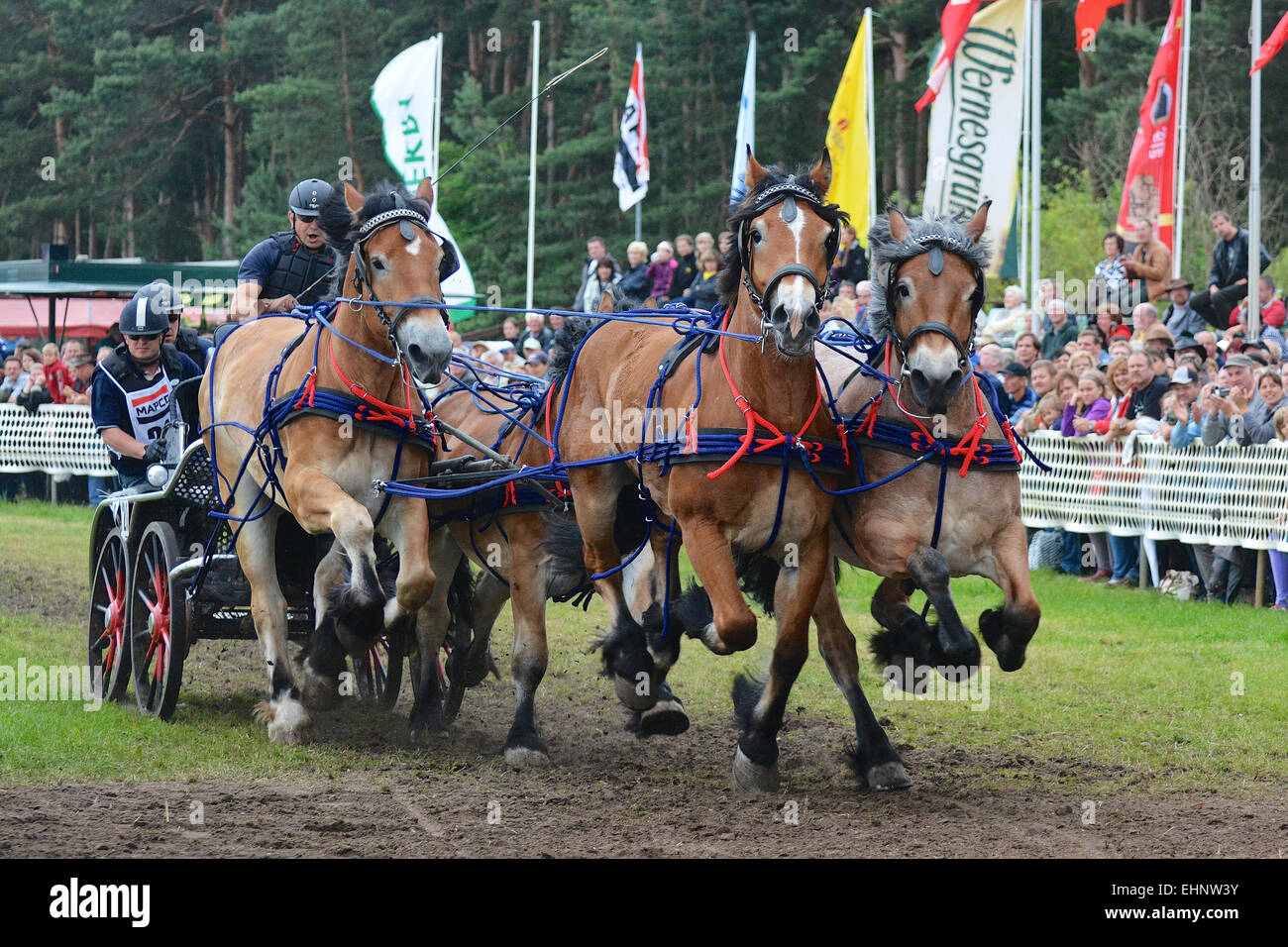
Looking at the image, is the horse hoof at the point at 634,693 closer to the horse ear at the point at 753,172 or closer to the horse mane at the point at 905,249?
the horse mane at the point at 905,249

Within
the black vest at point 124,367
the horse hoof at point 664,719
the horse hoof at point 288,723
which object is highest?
the black vest at point 124,367

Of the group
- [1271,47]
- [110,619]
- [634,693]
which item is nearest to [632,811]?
[634,693]

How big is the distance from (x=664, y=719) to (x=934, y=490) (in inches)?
63.7

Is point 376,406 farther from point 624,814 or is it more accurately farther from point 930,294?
point 930,294

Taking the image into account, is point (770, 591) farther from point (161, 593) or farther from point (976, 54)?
point (976, 54)

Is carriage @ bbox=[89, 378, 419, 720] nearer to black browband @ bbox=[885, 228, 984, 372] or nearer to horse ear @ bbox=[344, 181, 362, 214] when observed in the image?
horse ear @ bbox=[344, 181, 362, 214]

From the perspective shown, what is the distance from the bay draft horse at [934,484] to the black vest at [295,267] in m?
3.31

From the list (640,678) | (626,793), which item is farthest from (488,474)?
(626,793)

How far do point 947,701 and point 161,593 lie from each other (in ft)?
13.4

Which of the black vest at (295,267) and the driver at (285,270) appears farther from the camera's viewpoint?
the black vest at (295,267)

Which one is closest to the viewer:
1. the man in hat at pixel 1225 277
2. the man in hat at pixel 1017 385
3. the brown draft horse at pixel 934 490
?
the brown draft horse at pixel 934 490

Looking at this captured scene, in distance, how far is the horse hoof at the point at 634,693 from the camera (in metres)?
6.51

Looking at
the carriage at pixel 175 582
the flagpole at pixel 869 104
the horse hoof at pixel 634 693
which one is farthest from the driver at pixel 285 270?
the flagpole at pixel 869 104
